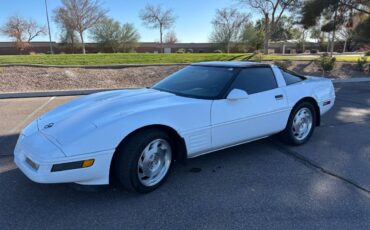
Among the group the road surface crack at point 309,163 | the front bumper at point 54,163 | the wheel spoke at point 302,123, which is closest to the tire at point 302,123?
the wheel spoke at point 302,123

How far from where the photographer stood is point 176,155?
345 cm

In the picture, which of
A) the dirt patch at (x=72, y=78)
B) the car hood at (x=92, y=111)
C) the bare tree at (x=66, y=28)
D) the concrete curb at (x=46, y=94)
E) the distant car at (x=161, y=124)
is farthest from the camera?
the bare tree at (x=66, y=28)

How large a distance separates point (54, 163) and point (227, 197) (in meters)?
1.70

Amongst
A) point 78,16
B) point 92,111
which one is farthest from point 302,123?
point 78,16

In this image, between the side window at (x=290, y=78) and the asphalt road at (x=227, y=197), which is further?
the side window at (x=290, y=78)

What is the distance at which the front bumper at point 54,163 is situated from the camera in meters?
2.68

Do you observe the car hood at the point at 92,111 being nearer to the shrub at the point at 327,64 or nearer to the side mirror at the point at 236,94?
the side mirror at the point at 236,94

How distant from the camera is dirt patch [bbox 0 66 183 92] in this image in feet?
35.4

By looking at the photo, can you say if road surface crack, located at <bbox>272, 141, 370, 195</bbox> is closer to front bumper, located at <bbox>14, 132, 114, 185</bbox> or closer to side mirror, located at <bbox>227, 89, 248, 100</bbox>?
side mirror, located at <bbox>227, 89, 248, 100</bbox>

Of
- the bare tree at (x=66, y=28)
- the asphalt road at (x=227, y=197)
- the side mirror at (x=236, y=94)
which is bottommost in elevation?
the asphalt road at (x=227, y=197)

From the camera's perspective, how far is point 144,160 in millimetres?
3133

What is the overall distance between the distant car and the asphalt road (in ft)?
0.94

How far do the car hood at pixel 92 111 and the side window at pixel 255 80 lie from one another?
92cm

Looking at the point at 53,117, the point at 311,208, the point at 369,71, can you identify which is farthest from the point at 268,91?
the point at 369,71
